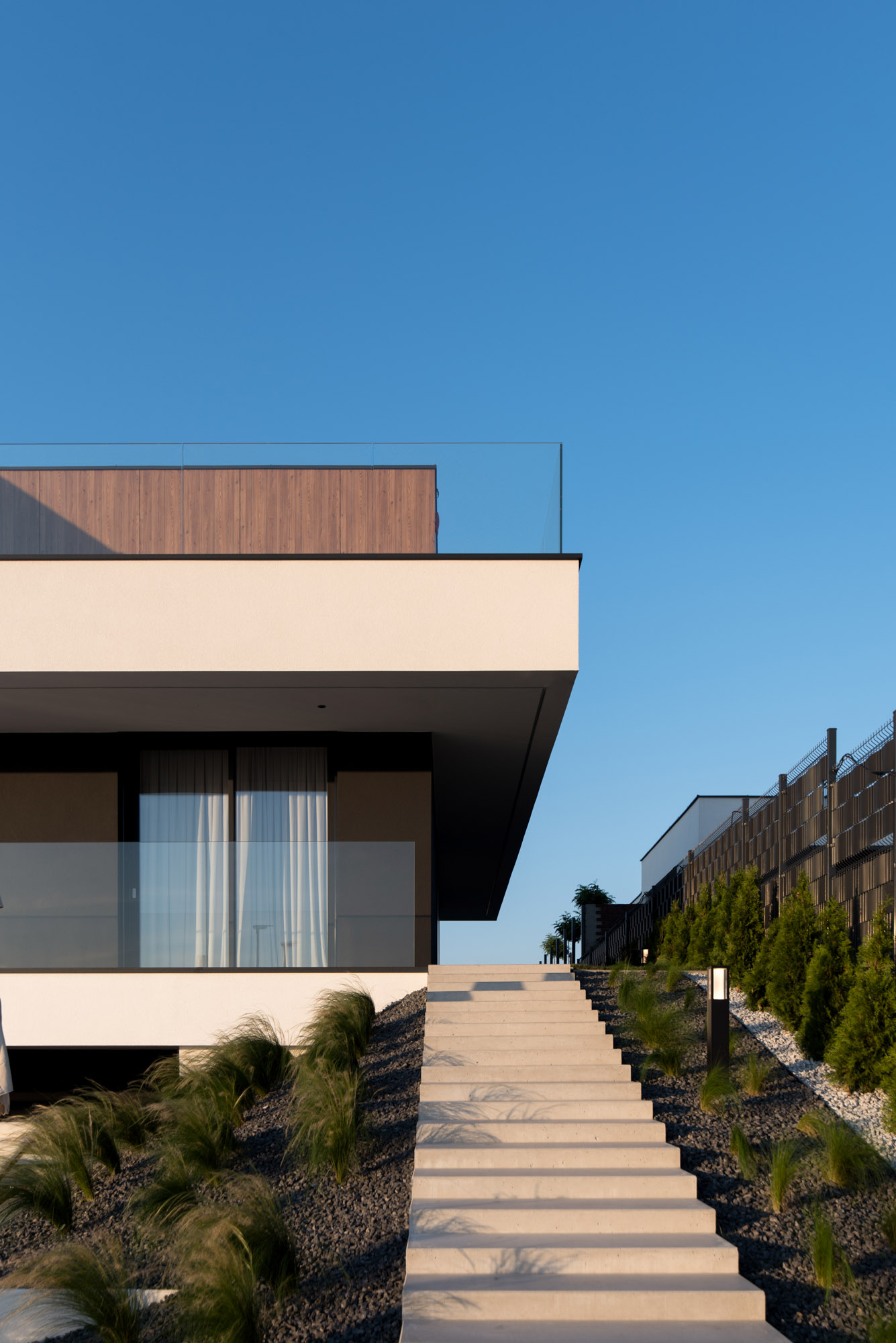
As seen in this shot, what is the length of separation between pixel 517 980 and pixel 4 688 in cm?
559

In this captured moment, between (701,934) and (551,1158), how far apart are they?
253 inches

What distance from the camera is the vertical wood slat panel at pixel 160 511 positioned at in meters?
10.3

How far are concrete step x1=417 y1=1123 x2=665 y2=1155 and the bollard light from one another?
92 centimetres

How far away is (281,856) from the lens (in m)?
11.2

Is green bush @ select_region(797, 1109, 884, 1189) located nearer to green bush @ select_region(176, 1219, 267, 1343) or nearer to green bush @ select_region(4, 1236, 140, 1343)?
green bush @ select_region(176, 1219, 267, 1343)

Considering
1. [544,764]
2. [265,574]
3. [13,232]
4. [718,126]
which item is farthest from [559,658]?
[13,232]

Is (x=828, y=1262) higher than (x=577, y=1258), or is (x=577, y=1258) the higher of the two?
(x=828, y=1262)

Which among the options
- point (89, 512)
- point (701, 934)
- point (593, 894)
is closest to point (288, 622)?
point (89, 512)

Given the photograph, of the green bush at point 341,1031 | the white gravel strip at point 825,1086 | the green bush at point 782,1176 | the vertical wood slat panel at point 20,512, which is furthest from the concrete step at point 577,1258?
the vertical wood slat panel at point 20,512

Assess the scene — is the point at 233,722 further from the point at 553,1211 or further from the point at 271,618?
the point at 553,1211

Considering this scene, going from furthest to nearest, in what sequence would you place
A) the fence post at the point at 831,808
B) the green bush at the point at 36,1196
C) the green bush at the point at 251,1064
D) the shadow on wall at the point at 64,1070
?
the shadow on wall at the point at 64,1070 → the fence post at the point at 831,808 → the green bush at the point at 251,1064 → the green bush at the point at 36,1196

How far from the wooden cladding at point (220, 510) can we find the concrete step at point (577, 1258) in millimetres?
6384

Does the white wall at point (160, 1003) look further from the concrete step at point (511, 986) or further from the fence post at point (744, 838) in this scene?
the fence post at point (744, 838)

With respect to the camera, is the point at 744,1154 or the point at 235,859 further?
the point at 235,859
